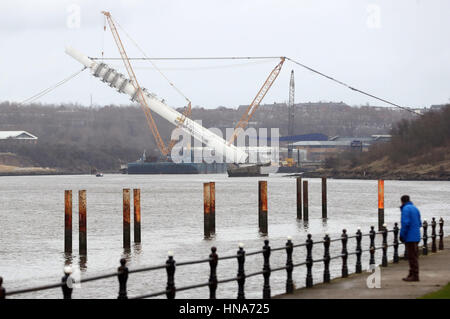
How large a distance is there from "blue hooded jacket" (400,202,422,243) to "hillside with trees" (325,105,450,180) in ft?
452

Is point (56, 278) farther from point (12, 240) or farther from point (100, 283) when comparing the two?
point (12, 240)

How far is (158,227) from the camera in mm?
56219

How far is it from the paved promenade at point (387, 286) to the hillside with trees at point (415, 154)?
13462 centimetres

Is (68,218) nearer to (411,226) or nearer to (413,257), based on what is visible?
(413,257)

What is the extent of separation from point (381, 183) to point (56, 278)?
843 inches

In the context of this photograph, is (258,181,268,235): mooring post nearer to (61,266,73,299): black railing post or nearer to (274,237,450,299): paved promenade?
(274,237,450,299): paved promenade

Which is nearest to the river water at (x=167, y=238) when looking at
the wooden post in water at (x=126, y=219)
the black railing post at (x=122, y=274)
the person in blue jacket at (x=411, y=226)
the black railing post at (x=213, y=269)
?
the wooden post in water at (x=126, y=219)

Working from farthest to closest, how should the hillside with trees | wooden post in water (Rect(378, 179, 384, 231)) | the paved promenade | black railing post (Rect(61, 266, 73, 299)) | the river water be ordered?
the hillside with trees < wooden post in water (Rect(378, 179, 384, 231)) < the river water < the paved promenade < black railing post (Rect(61, 266, 73, 299))

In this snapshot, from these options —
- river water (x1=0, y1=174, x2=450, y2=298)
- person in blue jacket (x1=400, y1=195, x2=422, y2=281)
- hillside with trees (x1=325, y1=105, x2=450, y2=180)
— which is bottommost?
river water (x1=0, y1=174, x2=450, y2=298)

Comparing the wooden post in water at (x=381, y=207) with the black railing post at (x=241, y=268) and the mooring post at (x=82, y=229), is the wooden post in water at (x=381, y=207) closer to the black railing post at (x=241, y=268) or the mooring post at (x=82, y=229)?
the mooring post at (x=82, y=229)

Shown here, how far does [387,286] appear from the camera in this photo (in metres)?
18.9

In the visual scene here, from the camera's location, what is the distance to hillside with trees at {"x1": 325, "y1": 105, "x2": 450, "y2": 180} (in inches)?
6334

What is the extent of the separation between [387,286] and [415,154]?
503 ft

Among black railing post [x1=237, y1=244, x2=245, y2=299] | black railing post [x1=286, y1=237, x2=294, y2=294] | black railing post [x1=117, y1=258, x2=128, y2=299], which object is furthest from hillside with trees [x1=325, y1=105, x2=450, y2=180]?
black railing post [x1=117, y1=258, x2=128, y2=299]
